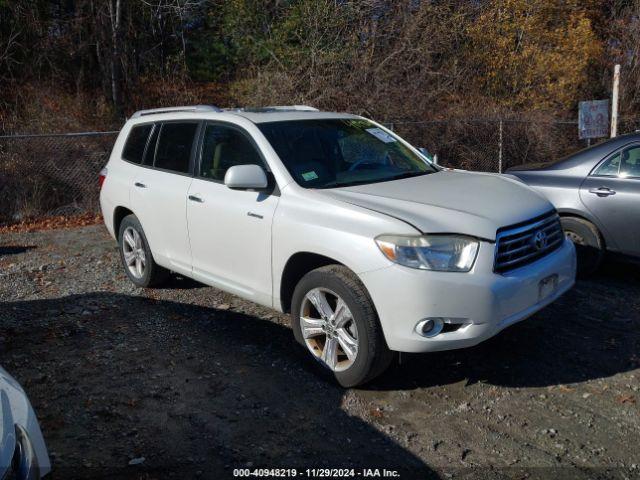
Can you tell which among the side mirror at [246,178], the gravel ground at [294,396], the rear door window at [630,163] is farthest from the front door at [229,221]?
the rear door window at [630,163]

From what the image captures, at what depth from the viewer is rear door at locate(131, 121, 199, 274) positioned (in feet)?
18.6

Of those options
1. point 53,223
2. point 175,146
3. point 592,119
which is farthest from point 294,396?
point 592,119

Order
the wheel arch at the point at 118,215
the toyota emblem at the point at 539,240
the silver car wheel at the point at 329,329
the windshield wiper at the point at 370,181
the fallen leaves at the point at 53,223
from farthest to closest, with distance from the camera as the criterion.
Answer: the fallen leaves at the point at 53,223
the wheel arch at the point at 118,215
the windshield wiper at the point at 370,181
the toyota emblem at the point at 539,240
the silver car wheel at the point at 329,329

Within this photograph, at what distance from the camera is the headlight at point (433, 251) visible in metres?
3.91

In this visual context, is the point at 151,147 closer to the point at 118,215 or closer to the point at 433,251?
the point at 118,215

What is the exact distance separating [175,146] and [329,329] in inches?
102

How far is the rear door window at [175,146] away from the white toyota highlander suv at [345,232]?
2 centimetres

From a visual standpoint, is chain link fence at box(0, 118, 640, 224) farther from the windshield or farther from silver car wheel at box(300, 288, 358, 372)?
silver car wheel at box(300, 288, 358, 372)

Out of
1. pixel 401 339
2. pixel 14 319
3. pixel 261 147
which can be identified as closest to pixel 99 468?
pixel 401 339

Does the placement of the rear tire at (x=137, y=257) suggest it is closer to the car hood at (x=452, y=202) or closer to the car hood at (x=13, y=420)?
the car hood at (x=452, y=202)

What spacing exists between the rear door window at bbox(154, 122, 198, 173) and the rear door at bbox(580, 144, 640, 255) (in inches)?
154

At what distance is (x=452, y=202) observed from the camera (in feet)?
14.3

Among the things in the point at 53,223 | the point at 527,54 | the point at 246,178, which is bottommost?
the point at 53,223

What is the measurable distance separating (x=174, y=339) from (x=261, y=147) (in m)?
1.76
